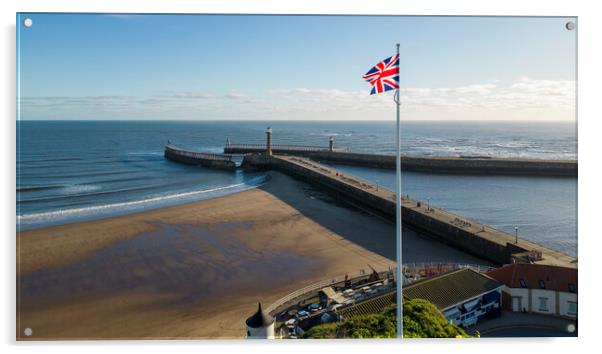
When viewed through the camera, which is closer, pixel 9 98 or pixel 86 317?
pixel 9 98

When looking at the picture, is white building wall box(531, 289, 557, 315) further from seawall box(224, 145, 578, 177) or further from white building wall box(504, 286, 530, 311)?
seawall box(224, 145, 578, 177)

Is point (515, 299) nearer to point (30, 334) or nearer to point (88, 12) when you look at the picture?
point (30, 334)

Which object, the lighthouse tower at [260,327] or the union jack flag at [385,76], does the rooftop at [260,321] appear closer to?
the lighthouse tower at [260,327]

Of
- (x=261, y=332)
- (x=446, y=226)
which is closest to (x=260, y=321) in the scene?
(x=261, y=332)

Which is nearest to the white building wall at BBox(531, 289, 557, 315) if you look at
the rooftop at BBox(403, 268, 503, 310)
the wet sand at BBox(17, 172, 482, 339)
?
the rooftop at BBox(403, 268, 503, 310)
